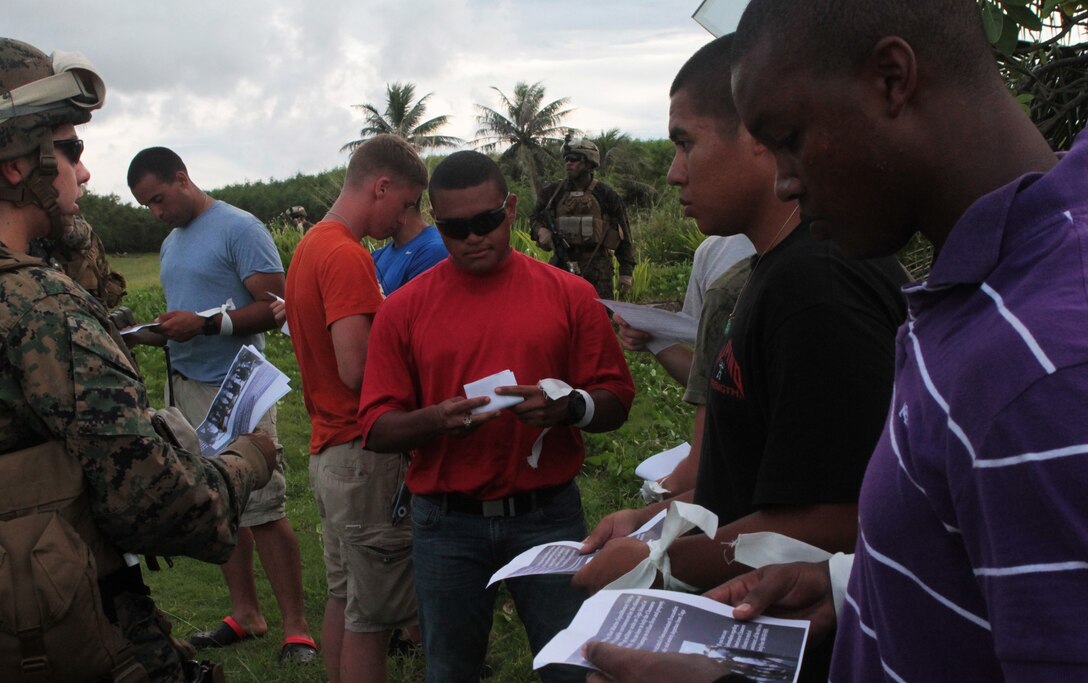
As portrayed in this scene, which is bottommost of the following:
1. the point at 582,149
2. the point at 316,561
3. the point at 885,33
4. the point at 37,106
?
the point at 316,561

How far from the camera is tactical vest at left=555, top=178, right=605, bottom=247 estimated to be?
10922 millimetres

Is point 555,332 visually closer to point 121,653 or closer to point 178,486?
point 178,486

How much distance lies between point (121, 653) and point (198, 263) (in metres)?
3.10

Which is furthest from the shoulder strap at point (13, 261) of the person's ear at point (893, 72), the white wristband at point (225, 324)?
the white wristband at point (225, 324)

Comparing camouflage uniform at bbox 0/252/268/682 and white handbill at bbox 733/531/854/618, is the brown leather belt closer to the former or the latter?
camouflage uniform at bbox 0/252/268/682

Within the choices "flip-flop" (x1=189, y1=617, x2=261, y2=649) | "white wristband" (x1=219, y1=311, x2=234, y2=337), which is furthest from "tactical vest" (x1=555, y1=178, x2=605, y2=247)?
"flip-flop" (x1=189, y1=617, x2=261, y2=649)

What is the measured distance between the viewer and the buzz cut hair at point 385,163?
4160 millimetres

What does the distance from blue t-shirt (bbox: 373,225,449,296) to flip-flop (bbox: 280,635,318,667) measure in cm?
187

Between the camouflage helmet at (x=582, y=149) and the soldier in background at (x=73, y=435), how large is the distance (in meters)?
8.59

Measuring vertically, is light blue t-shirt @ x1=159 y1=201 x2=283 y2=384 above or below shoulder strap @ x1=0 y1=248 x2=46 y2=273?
below

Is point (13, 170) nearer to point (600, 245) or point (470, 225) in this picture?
point (470, 225)

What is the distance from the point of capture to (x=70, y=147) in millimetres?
2410

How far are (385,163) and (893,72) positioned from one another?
3284 millimetres

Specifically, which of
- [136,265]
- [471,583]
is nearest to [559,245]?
[471,583]
